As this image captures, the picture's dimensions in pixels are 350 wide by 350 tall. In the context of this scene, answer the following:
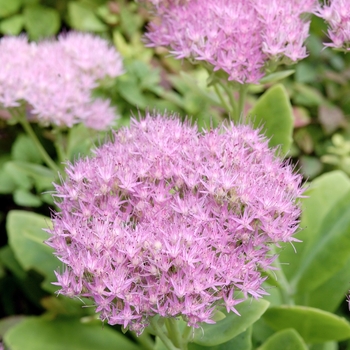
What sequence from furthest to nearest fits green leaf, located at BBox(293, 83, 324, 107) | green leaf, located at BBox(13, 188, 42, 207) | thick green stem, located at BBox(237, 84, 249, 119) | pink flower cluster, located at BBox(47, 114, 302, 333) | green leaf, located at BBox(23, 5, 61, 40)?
green leaf, located at BBox(23, 5, 61, 40) < green leaf, located at BBox(293, 83, 324, 107) < green leaf, located at BBox(13, 188, 42, 207) < thick green stem, located at BBox(237, 84, 249, 119) < pink flower cluster, located at BBox(47, 114, 302, 333)

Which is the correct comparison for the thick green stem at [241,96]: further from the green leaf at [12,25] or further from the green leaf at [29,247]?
the green leaf at [12,25]

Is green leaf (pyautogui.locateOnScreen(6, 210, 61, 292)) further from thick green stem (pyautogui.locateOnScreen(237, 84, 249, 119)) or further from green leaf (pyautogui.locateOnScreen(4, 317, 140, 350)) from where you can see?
thick green stem (pyautogui.locateOnScreen(237, 84, 249, 119))

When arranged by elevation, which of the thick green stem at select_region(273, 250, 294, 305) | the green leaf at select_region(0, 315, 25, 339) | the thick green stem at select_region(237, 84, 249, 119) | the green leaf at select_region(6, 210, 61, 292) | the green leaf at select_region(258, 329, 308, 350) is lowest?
the green leaf at select_region(0, 315, 25, 339)

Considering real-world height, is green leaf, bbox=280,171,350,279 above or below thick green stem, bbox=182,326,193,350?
below

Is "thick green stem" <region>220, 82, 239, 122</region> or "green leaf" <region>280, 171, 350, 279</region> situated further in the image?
"green leaf" <region>280, 171, 350, 279</region>

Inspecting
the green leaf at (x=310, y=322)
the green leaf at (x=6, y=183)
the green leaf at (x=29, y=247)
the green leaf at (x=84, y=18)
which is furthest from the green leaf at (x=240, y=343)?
the green leaf at (x=84, y=18)

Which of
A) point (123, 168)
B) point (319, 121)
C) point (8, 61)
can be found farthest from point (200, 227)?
point (319, 121)

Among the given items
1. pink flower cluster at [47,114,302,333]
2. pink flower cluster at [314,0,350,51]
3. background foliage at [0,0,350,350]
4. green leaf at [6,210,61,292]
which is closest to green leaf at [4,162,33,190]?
background foliage at [0,0,350,350]
